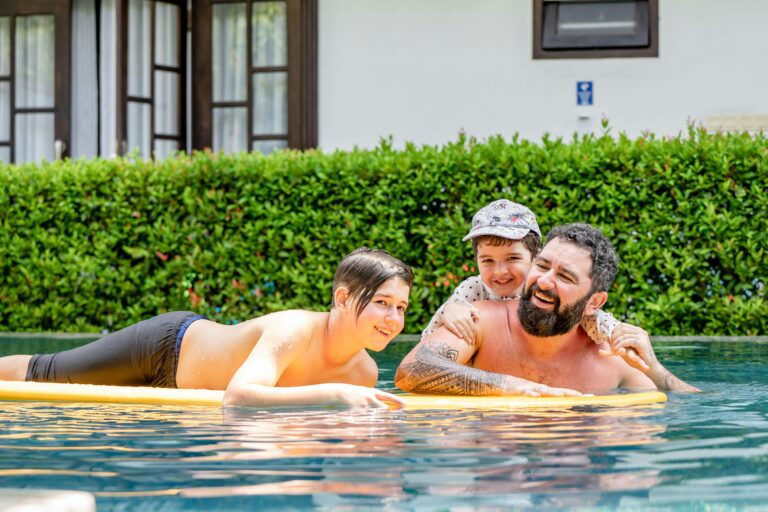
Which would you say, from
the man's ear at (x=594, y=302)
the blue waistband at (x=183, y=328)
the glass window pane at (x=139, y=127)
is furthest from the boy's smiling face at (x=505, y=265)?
the glass window pane at (x=139, y=127)

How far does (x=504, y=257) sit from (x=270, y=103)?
27.1 feet

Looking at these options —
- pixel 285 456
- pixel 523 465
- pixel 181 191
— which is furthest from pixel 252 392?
pixel 181 191

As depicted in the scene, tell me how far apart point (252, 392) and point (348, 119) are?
8818mm

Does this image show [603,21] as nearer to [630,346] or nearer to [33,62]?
[33,62]

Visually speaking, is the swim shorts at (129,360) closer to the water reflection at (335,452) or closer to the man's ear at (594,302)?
the water reflection at (335,452)

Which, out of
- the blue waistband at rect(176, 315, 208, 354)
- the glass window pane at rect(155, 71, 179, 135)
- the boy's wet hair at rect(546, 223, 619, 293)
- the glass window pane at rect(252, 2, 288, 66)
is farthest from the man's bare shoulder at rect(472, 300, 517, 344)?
the glass window pane at rect(155, 71, 179, 135)

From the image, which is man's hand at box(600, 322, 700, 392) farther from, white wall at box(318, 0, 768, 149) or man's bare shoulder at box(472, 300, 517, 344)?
white wall at box(318, 0, 768, 149)

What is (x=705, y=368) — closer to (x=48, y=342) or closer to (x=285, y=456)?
(x=285, y=456)

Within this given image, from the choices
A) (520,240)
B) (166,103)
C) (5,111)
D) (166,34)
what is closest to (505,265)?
(520,240)

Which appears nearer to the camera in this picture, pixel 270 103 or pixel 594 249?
pixel 594 249

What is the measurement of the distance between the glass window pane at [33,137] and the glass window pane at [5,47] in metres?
0.58

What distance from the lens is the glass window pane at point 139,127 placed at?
1382cm

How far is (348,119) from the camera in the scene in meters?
13.7

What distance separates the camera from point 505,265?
20.2 feet
